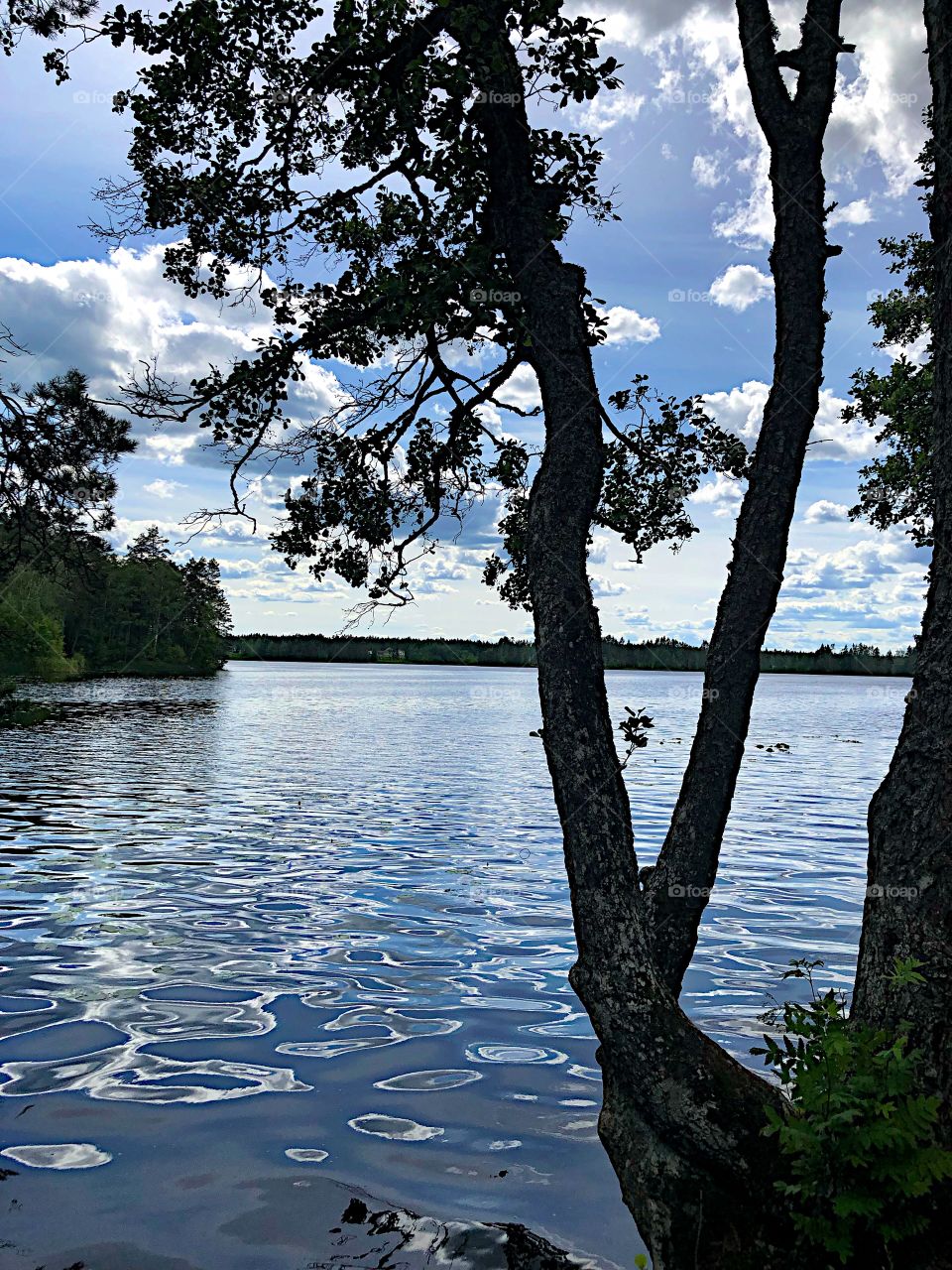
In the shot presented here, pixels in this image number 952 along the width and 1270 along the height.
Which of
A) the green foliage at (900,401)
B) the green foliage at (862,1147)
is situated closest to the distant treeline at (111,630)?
the green foliage at (900,401)

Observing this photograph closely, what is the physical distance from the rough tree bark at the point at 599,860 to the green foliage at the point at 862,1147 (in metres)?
0.39

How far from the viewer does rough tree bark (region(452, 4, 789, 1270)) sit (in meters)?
5.28

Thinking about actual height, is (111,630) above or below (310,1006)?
above

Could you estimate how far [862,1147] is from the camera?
4.69 meters

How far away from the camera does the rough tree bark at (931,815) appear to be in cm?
518

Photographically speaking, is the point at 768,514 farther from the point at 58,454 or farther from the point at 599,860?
the point at 58,454

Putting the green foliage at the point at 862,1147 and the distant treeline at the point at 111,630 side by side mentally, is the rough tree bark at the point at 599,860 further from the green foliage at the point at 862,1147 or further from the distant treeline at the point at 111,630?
the distant treeline at the point at 111,630

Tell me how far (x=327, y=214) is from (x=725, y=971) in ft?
32.5

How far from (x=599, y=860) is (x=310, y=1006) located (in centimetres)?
575

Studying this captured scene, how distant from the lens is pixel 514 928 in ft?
45.3

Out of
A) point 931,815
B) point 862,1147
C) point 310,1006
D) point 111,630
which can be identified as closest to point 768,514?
point 931,815

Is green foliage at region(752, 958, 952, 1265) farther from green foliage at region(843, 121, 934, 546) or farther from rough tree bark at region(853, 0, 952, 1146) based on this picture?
green foliage at region(843, 121, 934, 546)

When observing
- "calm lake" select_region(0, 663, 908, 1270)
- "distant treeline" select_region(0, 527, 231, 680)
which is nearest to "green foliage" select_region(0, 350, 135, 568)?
"calm lake" select_region(0, 663, 908, 1270)

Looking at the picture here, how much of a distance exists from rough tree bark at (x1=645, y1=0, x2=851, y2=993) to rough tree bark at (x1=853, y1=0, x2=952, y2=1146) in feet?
2.82
